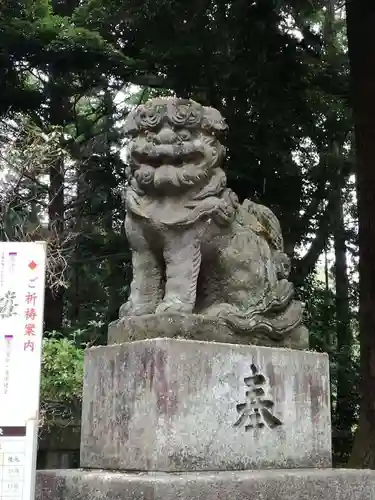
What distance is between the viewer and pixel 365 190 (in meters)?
7.05

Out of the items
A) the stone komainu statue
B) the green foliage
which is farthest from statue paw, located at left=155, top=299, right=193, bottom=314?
the green foliage

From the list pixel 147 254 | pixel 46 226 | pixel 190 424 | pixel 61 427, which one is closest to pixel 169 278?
pixel 147 254

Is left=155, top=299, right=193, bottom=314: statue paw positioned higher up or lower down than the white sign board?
higher up

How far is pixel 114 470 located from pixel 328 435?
1081 mm

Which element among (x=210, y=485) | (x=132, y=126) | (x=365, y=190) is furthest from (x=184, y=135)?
(x=365, y=190)

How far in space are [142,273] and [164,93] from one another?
7.51m

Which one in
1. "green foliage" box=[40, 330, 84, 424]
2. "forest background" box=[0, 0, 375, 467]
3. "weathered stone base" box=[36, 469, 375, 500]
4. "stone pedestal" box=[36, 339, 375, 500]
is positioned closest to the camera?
"weathered stone base" box=[36, 469, 375, 500]

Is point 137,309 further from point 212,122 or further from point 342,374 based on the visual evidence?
point 342,374

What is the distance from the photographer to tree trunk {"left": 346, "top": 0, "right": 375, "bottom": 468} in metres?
6.50

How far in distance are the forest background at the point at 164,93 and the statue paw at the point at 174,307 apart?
388 cm

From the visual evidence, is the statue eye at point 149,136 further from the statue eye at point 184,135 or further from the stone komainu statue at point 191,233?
the statue eye at point 184,135

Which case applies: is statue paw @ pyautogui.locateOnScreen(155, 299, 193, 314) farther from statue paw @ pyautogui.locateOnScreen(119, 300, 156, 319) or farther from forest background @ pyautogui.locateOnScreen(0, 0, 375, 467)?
forest background @ pyautogui.locateOnScreen(0, 0, 375, 467)

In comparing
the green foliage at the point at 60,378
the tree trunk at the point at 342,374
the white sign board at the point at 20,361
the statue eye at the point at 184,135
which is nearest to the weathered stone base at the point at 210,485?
the white sign board at the point at 20,361

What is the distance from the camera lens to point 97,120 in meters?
11.3
